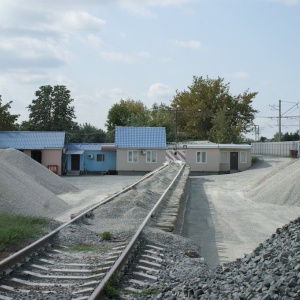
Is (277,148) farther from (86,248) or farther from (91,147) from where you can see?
(86,248)

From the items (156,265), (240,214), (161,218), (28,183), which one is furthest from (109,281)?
(28,183)

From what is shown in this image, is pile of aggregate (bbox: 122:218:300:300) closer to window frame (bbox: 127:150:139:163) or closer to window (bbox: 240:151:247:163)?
window frame (bbox: 127:150:139:163)

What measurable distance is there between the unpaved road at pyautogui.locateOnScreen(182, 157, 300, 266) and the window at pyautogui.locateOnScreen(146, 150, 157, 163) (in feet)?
97.1

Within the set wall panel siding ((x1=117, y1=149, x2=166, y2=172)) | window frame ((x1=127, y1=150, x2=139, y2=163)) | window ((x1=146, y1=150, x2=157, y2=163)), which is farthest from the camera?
window ((x1=146, y1=150, x2=157, y2=163))

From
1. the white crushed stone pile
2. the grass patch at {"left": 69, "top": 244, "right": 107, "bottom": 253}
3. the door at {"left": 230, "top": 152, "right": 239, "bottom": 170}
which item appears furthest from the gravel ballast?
the door at {"left": 230, "top": 152, "right": 239, "bottom": 170}

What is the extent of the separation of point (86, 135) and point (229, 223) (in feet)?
202

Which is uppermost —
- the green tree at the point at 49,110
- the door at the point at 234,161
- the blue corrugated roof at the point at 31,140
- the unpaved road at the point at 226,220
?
the green tree at the point at 49,110

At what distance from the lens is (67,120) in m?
85.9

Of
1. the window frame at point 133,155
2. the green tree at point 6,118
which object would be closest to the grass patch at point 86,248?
the window frame at point 133,155

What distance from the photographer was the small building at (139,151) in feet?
189

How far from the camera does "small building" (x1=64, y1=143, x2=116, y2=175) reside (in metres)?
57.1

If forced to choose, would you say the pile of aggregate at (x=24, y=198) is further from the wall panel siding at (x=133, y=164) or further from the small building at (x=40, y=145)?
the wall panel siding at (x=133, y=164)

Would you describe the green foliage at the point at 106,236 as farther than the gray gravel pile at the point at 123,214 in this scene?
No

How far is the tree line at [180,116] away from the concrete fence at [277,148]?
14.1 ft
